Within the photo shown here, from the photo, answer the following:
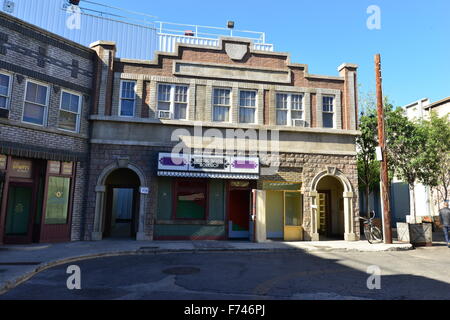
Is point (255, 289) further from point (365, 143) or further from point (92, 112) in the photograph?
point (365, 143)

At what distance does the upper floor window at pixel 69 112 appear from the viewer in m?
14.5

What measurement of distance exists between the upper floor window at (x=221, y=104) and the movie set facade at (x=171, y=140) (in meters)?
0.05

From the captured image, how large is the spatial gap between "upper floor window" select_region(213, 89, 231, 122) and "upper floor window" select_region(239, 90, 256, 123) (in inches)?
24.6

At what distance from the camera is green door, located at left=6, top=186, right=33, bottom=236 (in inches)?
521

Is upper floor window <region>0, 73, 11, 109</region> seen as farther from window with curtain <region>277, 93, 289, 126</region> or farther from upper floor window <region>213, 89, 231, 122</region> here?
window with curtain <region>277, 93, 289, 126</region>

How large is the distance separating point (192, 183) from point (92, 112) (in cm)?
570

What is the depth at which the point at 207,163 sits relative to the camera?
15367 mm

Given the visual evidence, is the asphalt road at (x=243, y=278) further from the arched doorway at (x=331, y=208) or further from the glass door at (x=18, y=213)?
the arched doorway at (x=331, y=208)

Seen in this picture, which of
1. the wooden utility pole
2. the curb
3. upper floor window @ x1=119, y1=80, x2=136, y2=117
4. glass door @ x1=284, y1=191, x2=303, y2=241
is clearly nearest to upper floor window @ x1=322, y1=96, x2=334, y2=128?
the wooden utility pole

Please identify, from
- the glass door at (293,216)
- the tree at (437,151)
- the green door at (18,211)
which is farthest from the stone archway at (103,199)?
the tree at (437,151)

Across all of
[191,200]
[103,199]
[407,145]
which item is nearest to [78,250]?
[103,199]

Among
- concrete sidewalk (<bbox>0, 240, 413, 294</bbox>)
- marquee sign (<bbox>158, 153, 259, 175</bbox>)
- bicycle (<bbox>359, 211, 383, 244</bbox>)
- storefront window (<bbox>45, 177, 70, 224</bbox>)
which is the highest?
marquee sign (<bbox>158, 153, 259, 175</bbox>)

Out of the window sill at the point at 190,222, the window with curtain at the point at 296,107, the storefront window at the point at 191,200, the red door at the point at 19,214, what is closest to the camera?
the red door at the point at 19,214

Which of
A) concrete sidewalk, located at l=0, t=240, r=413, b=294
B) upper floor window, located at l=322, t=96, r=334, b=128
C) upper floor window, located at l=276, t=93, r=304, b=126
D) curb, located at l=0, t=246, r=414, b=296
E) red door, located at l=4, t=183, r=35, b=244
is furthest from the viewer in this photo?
upper floor window, located at l=322, t=96, r=334, b=128
